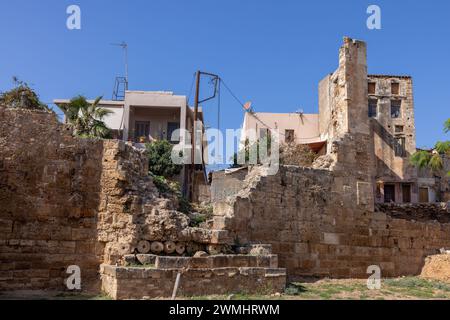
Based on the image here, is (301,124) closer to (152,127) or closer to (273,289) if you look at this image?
(152,127)

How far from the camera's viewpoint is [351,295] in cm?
1105

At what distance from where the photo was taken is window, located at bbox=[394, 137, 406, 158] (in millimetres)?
32359

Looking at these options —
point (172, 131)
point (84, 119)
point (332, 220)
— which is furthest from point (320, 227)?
point (172, 131)

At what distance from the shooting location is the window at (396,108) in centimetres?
3341

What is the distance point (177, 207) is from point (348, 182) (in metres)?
5.91

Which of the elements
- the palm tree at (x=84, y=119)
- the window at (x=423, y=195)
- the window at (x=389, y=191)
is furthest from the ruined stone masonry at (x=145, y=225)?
the window at (x=423, y=195)

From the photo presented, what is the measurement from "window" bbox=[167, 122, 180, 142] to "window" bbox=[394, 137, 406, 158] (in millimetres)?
15925

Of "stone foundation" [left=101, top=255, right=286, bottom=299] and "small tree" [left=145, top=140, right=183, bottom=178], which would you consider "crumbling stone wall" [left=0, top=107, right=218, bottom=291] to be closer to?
"stone foundation" [left=101, top=255, right=286, bottom=299]

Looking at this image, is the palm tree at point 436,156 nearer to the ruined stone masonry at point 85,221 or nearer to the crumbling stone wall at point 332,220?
the crumbling stone wall at point 332,220

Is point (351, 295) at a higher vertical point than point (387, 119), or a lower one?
lower

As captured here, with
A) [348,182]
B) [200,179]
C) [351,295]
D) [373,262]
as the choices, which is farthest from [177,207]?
[200,179]

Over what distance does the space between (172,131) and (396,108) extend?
17141mm

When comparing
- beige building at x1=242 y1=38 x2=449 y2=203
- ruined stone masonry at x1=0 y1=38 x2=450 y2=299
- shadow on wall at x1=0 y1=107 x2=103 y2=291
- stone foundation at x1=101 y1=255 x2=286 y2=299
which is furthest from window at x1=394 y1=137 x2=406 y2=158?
shadow on wall at x1=0 y1=107 x2=103 y2=291

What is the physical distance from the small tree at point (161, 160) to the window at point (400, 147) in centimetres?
1647
